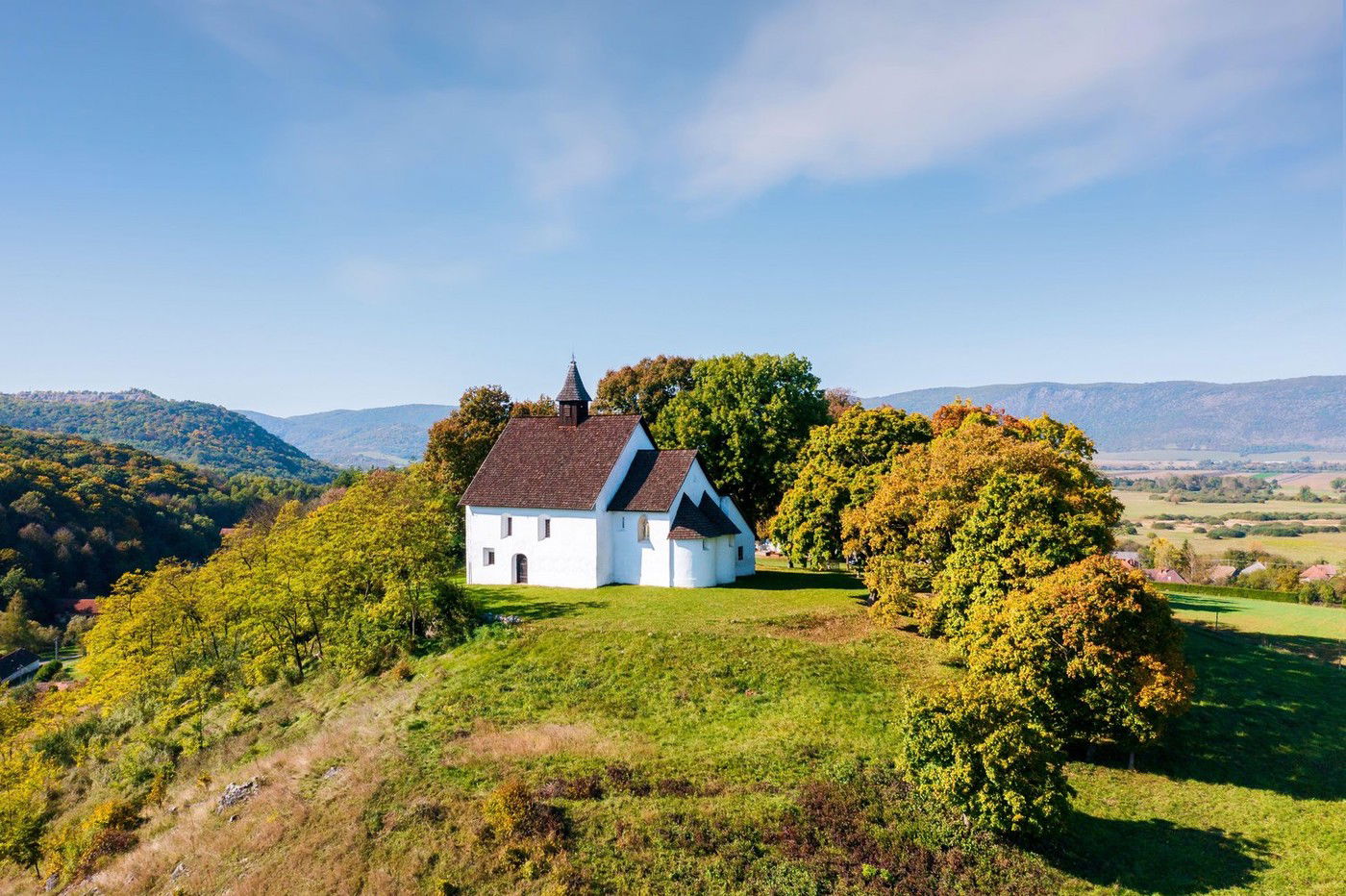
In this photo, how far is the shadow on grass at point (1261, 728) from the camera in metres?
23.1

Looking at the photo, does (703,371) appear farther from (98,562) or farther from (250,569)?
(98,562)

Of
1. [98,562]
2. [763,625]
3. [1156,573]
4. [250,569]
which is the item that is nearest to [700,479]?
[763,625]

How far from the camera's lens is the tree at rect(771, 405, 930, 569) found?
38094 millimetres

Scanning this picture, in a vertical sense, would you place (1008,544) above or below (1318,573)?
above

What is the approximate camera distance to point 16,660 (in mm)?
69062

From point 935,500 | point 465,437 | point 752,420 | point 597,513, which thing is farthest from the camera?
point 465,437

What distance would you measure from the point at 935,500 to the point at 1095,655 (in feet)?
37.1

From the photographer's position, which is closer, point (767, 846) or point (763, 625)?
point (767, 846)

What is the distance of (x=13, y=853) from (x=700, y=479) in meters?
35.1

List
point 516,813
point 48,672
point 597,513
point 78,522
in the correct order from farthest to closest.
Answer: point 78,522 → point 48,672 → point 597,513 → point 516,813

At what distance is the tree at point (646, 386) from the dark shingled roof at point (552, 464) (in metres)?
13.8

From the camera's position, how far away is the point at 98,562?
93.4 metres

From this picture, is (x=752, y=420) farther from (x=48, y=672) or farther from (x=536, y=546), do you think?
(x=48, y=672)

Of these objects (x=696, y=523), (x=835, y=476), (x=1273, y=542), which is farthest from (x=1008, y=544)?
(x=1273, y=542)
